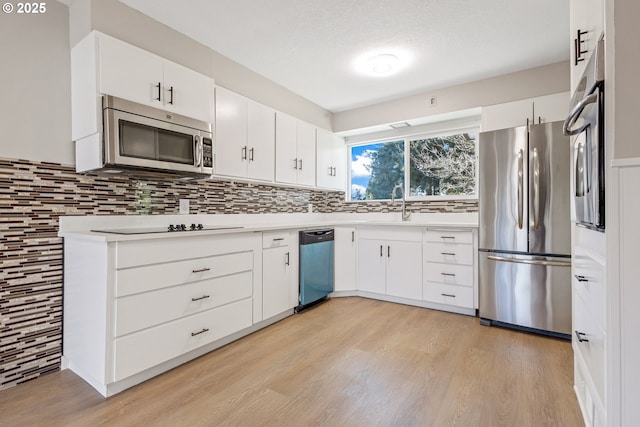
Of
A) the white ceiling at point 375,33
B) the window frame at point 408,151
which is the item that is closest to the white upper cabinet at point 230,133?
the white ceiling at point 375,33

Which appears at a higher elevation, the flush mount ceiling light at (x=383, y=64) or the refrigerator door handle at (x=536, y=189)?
the flush mount ceiling light at (x=383, y=64)

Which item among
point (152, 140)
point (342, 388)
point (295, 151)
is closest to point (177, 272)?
point (152, 140)

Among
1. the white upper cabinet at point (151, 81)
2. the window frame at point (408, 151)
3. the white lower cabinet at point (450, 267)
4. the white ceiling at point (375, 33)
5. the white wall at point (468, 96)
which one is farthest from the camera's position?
the window frame at point (408, 151)

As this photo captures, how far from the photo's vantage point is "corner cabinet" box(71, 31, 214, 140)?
188 centimetres

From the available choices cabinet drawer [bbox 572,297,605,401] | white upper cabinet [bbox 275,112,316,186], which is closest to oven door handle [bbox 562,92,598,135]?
cabinet drawer [bbox 572,297,605,401]

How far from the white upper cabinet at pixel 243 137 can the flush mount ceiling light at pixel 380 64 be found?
1.03 metres

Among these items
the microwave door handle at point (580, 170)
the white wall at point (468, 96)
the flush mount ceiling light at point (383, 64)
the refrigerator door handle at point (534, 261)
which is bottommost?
the refrigerator door handle at point (534, 261)

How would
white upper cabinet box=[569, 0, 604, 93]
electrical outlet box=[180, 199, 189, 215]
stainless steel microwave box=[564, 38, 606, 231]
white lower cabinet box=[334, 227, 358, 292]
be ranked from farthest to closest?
white lower cabinet box=[334, 227, 358, 292]
electrical outlet box=[180, 199, 189, 215]
white upper cabinet box=[569, 0, 604, 93]
stainless steel microwave box=[564, 38, 606, 231]

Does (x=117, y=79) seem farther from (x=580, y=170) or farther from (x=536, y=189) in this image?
(x=536, y=189)

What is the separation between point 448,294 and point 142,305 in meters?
2.74

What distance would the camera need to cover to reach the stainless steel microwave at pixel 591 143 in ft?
3.54

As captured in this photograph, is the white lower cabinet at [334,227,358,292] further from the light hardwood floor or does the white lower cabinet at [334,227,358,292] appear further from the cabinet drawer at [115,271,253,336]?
the cabinet drawer at [115,271,253,336]

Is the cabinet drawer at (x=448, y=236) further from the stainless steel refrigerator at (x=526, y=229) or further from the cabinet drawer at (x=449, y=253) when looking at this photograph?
the stainless steel refrigerator at (x=526, y=229)

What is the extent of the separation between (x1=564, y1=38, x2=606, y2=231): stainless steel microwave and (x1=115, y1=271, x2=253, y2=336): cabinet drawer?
2.18 meters
